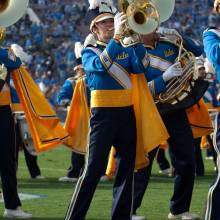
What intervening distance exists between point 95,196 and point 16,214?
1764mm

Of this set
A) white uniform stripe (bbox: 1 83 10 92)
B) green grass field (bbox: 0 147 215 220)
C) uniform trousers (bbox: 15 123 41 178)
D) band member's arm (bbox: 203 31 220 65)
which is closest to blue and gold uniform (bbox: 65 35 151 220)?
band member's arm (bbox: 203 31 220 65)

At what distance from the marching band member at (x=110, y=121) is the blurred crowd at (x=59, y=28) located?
74.3ft

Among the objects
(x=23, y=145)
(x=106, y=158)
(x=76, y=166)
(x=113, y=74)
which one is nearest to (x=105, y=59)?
(x=113, y=74)

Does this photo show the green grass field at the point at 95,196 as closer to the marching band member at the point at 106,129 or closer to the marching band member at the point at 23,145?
the marching band member at the point at 23,145

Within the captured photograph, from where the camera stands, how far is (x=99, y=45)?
664 centimetres

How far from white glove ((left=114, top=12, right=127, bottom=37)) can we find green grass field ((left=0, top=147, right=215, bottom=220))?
2.05 metres

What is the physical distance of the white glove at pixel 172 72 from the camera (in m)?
7.27

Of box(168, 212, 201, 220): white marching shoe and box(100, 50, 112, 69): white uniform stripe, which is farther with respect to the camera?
box(168, 212, 201, 220): white marching shoe

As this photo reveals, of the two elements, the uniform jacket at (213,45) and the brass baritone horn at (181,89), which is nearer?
the uniform jacket at (213,45)

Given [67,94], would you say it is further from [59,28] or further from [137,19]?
[59,28]

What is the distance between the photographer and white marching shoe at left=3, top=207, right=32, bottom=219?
7.60 metres

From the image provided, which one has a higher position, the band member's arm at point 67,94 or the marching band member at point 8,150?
the marching band member at point 8,150

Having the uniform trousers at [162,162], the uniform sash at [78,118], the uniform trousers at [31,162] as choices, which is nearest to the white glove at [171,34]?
the uniform sash at [78,118]

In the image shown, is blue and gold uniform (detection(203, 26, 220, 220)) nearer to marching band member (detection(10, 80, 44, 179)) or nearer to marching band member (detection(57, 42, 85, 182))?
marching band member (detection(57, 42, 85, 182))
